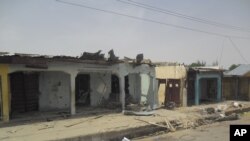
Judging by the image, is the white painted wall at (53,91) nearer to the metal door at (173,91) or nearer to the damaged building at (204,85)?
the metal door at (173,91)

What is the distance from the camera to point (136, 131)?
16.5m

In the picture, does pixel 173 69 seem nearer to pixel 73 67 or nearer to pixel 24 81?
pixel 73 67

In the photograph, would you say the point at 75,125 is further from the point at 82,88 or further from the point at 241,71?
the point at 241,71

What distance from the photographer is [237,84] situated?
3269 cm

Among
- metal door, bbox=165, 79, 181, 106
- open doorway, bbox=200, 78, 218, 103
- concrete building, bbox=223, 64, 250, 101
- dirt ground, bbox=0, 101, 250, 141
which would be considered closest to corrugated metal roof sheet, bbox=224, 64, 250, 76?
concrete building, bbox=223, 64, 250, 101

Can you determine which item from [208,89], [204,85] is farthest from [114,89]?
[208,89]

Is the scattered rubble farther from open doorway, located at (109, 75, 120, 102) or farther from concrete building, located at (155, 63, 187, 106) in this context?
open doorway, located at (109, 75, 120, 102)

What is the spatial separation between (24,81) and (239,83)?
71.0 ft

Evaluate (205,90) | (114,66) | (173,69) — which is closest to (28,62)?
(114,66)

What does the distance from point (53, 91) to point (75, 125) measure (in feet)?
15.7

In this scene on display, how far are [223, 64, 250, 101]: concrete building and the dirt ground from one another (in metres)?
13.0

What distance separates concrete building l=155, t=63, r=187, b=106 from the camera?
25.4 m

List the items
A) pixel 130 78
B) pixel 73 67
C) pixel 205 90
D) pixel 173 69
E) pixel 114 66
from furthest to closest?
pixel 205 90, pixel 173 69, pixel 130 78, pixel 114 66, pixel 73 67

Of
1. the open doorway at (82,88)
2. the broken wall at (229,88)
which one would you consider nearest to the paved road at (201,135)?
the open doorway at (82,88)
